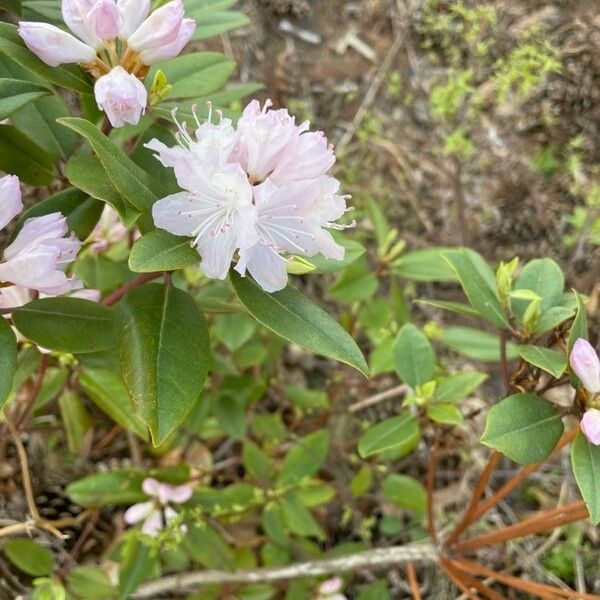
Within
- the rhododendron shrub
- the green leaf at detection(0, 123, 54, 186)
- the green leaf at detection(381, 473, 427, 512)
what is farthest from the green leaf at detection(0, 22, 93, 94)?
the green leaf at detection(381, 473, 427, 512)

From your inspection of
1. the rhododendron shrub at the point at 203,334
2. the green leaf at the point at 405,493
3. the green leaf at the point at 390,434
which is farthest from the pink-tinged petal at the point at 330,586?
the green leaf at the point at 390,434

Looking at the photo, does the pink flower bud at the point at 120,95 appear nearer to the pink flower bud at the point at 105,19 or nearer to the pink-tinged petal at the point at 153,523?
the pink flower bud at the point at 105,19

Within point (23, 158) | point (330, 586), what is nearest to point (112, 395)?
point (23, 158)

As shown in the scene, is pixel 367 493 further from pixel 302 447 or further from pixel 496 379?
pixel 496 379

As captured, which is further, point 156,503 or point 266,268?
point 156,503

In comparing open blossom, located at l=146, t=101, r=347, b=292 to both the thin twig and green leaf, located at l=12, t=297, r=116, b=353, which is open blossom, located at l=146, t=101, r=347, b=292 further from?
the thin twig

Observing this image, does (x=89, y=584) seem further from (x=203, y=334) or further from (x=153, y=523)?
(x=203, y=334)

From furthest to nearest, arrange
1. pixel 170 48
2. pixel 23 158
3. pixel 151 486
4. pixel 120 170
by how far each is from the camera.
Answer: pixel 151 486 < pixel 23 158 < pixel 170 48 < pixel 120 170
